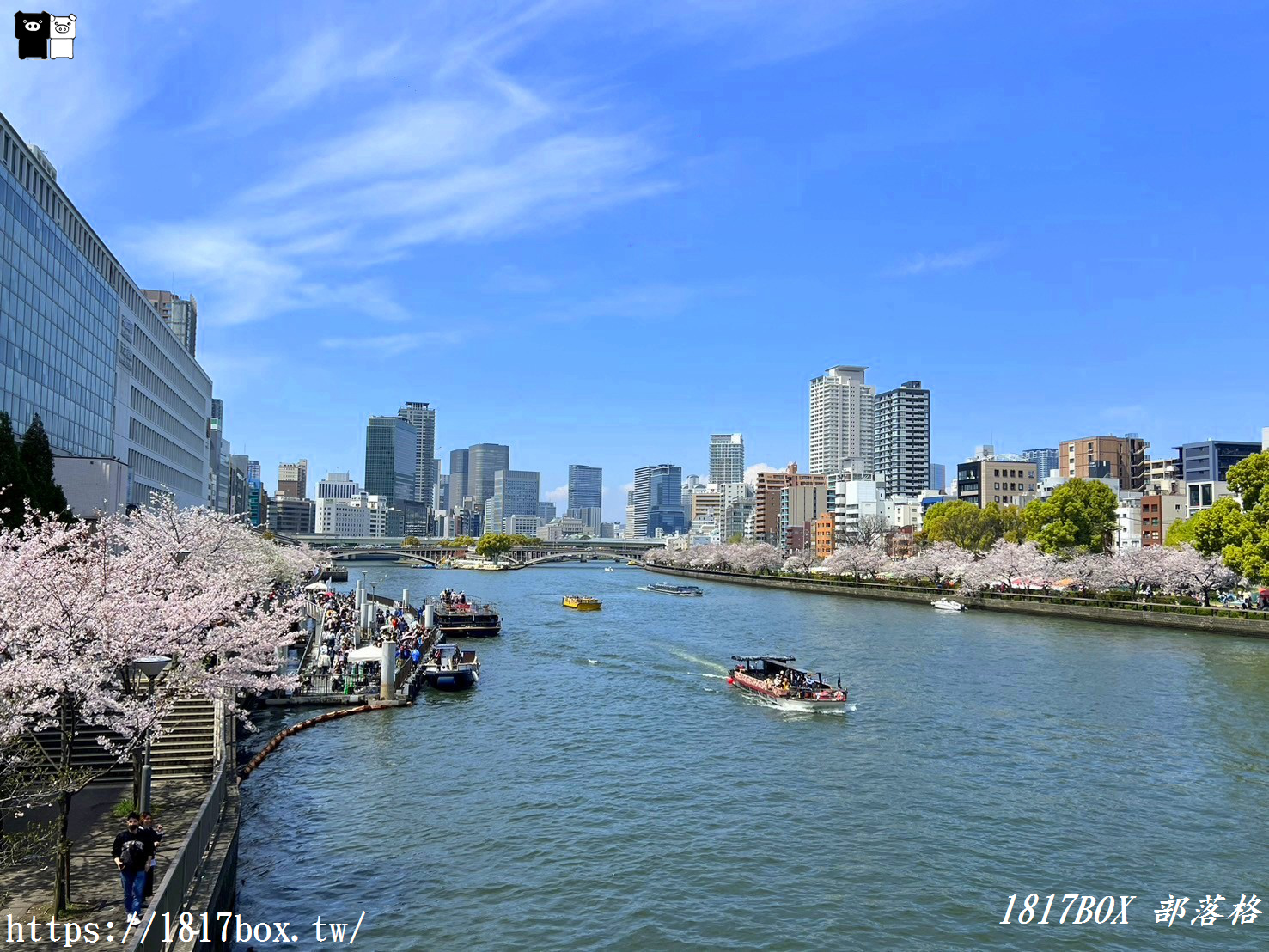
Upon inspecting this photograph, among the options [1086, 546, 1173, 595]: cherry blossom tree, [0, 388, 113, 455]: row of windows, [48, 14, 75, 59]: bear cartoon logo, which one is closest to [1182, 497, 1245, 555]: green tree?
[1086, 546, 1173, 595]: cherry blossom tree

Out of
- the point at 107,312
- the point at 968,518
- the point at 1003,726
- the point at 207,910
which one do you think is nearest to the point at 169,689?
the point at 207,910

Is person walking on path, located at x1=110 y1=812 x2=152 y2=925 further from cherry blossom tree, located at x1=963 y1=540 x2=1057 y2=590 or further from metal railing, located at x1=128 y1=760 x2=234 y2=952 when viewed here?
cherry blossom tree, located at x1=963 y1=540 x2=1057 y2=590

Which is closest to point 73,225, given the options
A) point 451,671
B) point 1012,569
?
point 451,671

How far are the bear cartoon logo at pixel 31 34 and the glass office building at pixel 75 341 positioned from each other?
5550 cm

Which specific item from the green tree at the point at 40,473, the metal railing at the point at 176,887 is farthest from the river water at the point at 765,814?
the green tree at the point at 40,473

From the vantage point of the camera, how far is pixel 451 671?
168 feet

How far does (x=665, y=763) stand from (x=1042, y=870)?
1457 centimetres

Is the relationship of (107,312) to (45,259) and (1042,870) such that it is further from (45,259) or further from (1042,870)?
(1042,870)

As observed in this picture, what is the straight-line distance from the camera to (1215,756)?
35.6 metres

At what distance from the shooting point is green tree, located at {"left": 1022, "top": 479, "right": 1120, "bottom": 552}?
11075cm

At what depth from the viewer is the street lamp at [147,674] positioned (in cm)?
1933

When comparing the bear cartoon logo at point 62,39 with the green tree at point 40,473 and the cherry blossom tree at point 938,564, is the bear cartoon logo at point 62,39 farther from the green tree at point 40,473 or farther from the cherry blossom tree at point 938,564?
the cherry blossom tree at point 938,564

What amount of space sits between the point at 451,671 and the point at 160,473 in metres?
66.6

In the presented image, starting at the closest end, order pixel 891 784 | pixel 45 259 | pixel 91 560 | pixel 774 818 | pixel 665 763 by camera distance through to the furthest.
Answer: pixel 91 560 → pixel 774 818 → pixel 891 784 → pixel 665 763 → pixel 45 259
